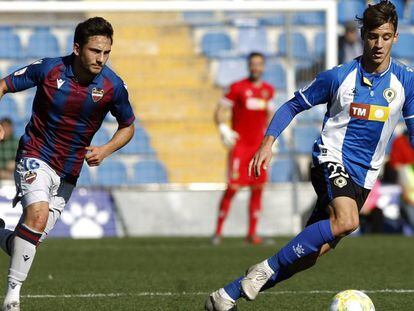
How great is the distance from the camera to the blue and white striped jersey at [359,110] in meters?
6.78

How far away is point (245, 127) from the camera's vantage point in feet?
45.6

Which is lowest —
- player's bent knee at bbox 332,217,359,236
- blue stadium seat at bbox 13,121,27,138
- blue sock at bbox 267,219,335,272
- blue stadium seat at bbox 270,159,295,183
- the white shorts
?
blue stadium seat at bbox 270,159,295,183

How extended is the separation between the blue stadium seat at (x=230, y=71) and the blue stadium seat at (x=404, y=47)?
9.39 feet

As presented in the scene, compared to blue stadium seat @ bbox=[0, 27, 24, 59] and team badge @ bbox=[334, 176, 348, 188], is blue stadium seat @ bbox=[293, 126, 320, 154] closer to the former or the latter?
blue stadium seat @ bbox=[0, 27, 24, 59]

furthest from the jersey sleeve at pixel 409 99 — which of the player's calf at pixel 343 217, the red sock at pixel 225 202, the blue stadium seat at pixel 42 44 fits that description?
the blue stadium seat at pixel 42 44

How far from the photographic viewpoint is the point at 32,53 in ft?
50.1

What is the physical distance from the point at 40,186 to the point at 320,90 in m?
1.95

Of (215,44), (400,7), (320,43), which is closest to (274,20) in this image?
(320,43)

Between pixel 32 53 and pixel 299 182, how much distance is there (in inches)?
171

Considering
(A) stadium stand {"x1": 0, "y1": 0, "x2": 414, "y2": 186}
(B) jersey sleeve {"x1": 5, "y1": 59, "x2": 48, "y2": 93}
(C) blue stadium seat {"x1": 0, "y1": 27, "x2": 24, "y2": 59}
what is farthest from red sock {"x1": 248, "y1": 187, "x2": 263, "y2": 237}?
(B) jersey sleeve {"x1": 5, "y1": 59, "x2": 48, "y2": 93}

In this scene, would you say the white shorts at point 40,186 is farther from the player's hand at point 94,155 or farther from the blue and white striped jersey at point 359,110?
the blue and white striped jersey at point 359,110

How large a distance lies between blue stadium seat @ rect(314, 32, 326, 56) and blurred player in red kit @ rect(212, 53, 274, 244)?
1941 millimetres

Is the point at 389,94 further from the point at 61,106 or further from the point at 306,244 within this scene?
the point at 61,106

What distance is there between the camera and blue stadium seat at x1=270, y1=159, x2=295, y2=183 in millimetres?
15559
